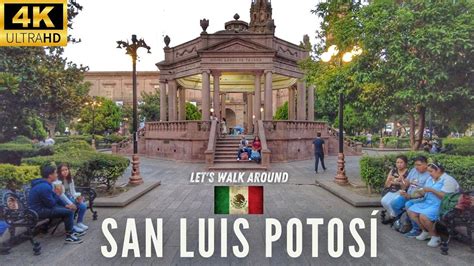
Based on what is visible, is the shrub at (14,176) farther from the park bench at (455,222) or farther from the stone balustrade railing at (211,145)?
the stone balustrade railing at (211,145)

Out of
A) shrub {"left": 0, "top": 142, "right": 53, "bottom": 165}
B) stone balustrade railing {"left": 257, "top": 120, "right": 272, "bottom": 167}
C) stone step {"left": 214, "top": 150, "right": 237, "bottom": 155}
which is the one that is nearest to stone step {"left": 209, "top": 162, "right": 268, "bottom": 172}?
stone balustrade railing {"left": 257, "top": 120, "right": 272, "bottom": 167}

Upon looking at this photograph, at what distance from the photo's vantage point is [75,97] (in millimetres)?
14773

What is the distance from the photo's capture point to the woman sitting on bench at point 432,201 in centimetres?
536

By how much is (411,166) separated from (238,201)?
202 inches

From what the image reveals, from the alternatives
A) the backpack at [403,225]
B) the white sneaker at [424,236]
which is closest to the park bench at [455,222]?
the white sneaker at [424,236]

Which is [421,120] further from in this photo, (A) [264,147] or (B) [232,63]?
(B) [232,63]

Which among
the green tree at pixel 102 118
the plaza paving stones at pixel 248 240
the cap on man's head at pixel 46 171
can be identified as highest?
the green tree at pixel 102 118

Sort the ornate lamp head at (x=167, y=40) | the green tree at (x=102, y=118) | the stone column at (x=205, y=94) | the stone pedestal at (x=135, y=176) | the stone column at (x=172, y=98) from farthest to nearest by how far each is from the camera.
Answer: the green tree at (x=102, y=118) → the stone column at (x=172, y=98) → the ornate lamp head at (x=167, y=40) → the stone column at (x=205, y=94) → the stone pedestal at (x=135, y=176)

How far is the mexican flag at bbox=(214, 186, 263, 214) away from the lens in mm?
7309

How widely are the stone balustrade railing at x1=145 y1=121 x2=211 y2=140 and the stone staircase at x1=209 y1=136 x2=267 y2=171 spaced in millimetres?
1203

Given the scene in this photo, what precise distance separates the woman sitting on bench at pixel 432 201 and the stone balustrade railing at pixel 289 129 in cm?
1375

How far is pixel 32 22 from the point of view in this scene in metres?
5.34

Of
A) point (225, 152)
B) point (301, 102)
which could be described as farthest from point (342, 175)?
point (301, 102)

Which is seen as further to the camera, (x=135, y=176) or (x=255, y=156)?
(x=255, y=156)
